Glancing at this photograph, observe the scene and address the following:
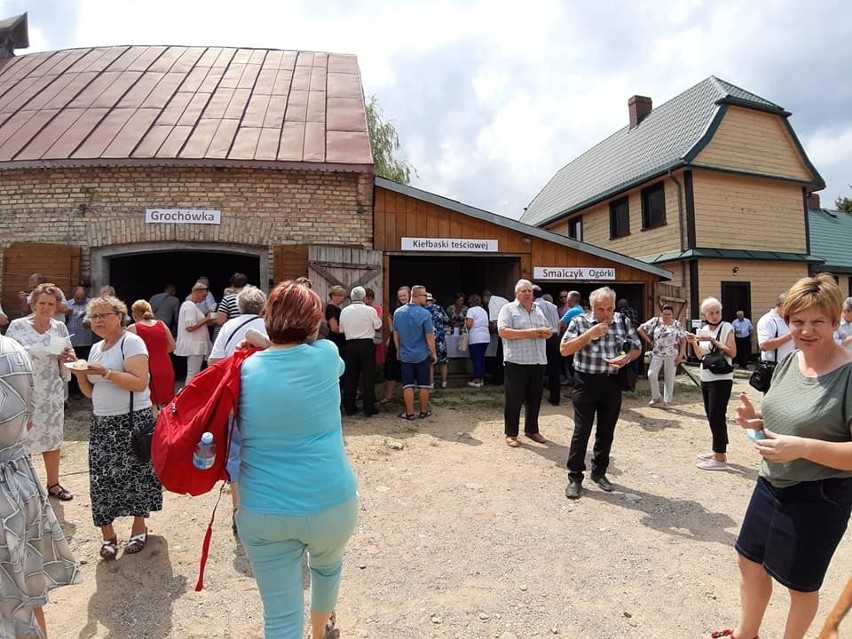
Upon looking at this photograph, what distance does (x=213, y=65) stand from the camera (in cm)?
1276

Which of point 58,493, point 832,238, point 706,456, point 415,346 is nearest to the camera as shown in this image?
point 58,493

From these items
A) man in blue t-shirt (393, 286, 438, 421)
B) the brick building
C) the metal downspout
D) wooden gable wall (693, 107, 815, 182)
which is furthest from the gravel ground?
wooden gable wall (693, 107, 815, 182)

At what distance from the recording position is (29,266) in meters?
8.56

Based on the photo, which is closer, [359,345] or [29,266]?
[359,345]

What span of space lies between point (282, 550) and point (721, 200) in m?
17.5

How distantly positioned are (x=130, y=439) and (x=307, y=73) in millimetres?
11566

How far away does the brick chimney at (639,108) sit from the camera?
69.6ft

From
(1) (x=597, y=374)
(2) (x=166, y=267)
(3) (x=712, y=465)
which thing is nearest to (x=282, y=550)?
(1) (x=597, y=374)

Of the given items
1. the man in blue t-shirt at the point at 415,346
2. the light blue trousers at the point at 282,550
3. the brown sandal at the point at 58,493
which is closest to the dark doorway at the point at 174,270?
the man in blue t-shirt at the point at 415,346

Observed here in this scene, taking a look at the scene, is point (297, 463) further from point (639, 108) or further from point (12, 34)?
point (639, 108)

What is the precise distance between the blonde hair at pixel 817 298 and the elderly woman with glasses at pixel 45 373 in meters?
4.93

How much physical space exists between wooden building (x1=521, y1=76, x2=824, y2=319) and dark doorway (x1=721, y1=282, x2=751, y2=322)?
0.10 feet

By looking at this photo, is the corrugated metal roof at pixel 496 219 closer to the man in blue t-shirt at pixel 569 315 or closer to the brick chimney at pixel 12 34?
the man in blue t-shirt at pixel 569 315

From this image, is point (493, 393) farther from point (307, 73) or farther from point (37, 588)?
point (307, 73)
